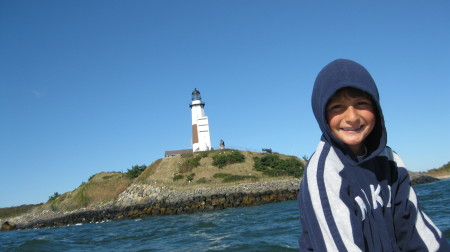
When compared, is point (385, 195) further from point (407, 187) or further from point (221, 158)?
point (221, 158)

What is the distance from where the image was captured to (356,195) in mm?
1598

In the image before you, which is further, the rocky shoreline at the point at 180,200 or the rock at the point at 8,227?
the rock at the point at 8,227

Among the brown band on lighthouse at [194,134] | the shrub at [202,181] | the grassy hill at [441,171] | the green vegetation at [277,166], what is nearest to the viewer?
the shrub at [202,181]

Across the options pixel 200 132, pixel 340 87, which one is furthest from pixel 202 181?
pixel 340 87

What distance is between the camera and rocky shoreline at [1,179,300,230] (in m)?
28.8

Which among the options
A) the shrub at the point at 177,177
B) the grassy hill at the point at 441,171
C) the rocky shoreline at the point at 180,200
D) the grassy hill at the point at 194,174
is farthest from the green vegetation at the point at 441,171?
the shrub at the point at 177,177

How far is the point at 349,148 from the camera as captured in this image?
65.9 inches

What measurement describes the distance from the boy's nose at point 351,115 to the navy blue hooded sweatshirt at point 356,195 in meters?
0.09

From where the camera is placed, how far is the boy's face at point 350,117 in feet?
5.30

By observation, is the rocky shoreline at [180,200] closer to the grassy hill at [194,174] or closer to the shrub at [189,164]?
the grassy hill at [194,174]

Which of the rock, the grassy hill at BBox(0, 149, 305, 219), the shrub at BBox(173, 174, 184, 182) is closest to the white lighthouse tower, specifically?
the grassy hill at BBox(0, 149, 305, 219)

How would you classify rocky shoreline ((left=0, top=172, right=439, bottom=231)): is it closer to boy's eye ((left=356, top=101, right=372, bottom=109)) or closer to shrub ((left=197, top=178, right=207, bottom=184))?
shrub ((left=197, top=178, right=207, bottom=184))

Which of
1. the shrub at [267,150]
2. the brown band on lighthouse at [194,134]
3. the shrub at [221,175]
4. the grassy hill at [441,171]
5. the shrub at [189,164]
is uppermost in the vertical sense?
the brown band on lighthouse at [194,134]

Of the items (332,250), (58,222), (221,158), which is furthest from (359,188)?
(221,158)
